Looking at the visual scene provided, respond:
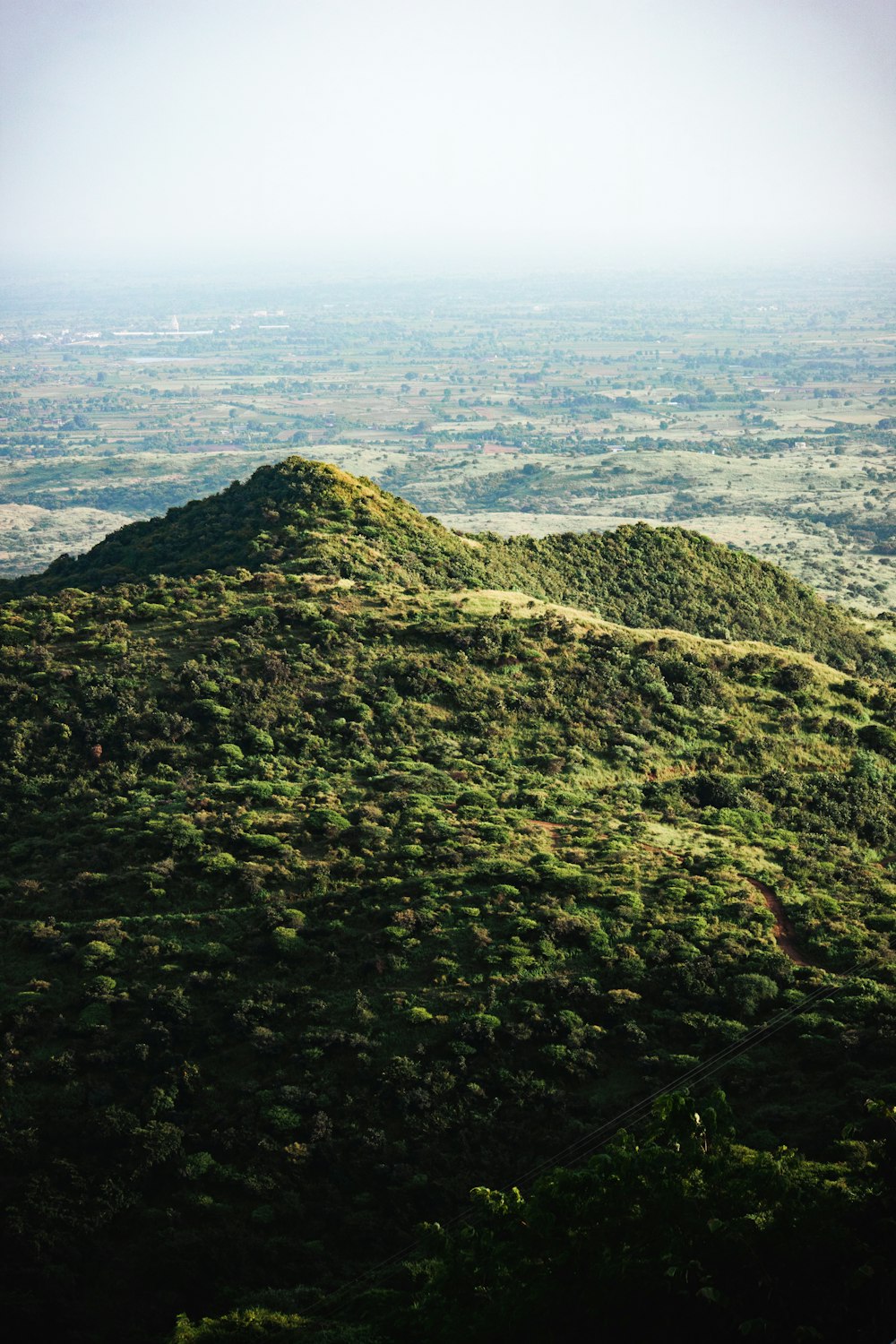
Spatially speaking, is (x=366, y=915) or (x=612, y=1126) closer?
Result: (x=612, y=1126)

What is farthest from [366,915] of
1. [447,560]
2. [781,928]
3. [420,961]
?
[447,560]

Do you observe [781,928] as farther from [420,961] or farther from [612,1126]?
[420,961]

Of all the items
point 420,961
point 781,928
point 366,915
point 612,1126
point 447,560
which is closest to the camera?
point 612,1126

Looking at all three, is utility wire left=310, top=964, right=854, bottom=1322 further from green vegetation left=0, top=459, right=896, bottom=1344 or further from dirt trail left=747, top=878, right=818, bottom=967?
dirt trail left=747, top=878, right=818, bottom=967

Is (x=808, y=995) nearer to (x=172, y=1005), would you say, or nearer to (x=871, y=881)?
(x=871, y=881)

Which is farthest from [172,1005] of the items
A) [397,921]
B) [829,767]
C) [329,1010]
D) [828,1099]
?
[829,767]

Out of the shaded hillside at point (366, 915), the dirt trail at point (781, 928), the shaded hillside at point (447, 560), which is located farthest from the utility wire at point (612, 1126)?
the shaded hillside at point (447, 560)
